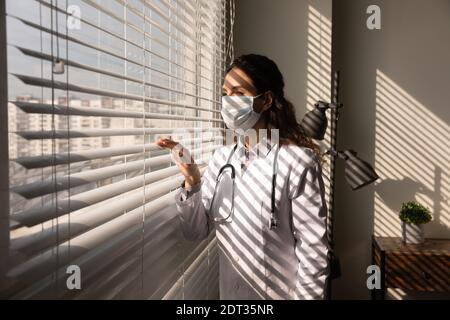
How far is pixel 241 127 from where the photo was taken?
1.49 meters

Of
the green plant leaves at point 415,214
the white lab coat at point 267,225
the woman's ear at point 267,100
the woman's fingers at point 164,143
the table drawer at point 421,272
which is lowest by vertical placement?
the table drawer at point 421,272

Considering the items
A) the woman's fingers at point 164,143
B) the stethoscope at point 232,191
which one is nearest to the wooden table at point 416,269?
the stethoscope at point 232,191

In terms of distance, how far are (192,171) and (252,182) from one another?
186 millimetres

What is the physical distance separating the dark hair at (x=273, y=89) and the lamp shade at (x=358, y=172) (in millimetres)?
816

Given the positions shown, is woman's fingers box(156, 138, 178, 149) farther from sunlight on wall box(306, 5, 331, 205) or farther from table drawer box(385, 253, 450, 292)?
table drawer box(385, 253, 450, 292)

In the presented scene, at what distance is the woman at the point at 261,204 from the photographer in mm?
1357

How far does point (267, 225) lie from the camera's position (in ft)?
4.53

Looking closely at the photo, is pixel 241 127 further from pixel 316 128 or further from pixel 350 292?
pixel 350 292

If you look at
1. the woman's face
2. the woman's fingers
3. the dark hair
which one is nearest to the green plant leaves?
the dark hair

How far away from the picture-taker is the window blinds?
0.76 metres

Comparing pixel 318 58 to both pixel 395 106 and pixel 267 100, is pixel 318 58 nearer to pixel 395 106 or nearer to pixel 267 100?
pixel 395 106

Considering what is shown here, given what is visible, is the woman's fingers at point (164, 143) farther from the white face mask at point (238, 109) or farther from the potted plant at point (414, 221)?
the potted plant at point (414, 221)

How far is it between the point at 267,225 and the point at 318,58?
4.85 feet

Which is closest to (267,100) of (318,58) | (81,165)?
(81,165)
